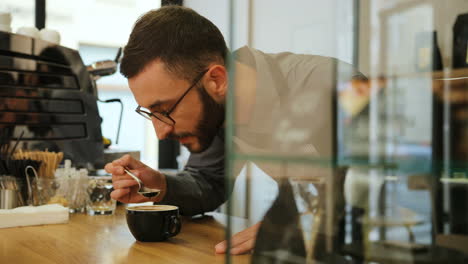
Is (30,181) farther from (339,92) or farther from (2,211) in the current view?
(339,92)

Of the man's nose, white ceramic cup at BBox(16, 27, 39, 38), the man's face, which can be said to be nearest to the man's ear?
the man's face

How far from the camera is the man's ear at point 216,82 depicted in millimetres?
1278

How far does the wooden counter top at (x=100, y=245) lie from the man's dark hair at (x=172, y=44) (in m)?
0.40

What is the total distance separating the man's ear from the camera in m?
1.28

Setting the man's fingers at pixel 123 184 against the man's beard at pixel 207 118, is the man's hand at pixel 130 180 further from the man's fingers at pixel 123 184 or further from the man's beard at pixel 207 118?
the man's beard at pixel 207 118

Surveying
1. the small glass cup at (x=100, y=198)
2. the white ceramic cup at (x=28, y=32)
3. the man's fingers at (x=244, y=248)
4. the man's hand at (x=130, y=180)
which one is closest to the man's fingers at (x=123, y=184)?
the man's hand at (x=130, y=180)

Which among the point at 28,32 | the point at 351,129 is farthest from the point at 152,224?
the point at 28,32

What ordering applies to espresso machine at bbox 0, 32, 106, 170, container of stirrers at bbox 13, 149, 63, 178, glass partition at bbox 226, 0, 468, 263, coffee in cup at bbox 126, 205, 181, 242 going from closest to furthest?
1. glass partition at bbox 226, 0, 468, 263
2. coffee in cup at bbox 126, 205, 181, 242
3. container of stirrers at bbox 13, 149, 63, 178
4. espresso machine at bbox 0, 32, 106, 170

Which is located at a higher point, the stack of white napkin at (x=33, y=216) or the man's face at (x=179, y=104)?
the man's face at (x=179, y=104)

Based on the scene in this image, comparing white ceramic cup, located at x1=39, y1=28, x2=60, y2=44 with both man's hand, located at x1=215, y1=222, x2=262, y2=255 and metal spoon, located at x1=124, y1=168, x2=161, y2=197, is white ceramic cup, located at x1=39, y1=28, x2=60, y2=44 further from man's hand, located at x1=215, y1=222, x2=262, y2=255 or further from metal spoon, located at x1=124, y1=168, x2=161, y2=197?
man's hand, located at x1=215, y1=222, x2=262, y2=255

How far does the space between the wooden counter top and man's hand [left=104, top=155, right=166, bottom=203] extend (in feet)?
0.23

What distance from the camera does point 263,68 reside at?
1.70ft

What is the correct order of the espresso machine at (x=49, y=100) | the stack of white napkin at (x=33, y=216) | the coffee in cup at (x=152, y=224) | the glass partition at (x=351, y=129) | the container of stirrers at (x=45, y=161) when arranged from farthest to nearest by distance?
the espresso machine at (x=49, y=100) → the container of stirrers at (x=45, y=161) → the stack of white napkin at (x=33, y=216) → the coffee in cup at (x=152, y=224) → the glass partition at (x=351, y=129)

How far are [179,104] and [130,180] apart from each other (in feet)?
0.79
